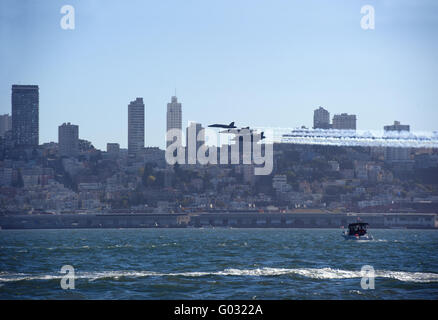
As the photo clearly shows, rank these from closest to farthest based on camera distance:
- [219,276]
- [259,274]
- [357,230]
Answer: [219,276] → [259,274] → [357,230]

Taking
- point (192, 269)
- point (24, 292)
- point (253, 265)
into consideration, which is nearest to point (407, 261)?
point (253, 265)

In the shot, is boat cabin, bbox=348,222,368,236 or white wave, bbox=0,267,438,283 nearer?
white wave, bbox=0,267,438,283

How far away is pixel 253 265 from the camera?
2608 inches

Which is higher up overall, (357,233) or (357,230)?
(357,230)

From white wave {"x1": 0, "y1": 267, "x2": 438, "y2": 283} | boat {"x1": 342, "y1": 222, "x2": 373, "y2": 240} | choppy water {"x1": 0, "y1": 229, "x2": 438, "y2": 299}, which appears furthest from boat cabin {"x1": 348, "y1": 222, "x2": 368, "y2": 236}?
white wave {"x1": 0, "y1": 267, "x2": 438, "y2": 283}

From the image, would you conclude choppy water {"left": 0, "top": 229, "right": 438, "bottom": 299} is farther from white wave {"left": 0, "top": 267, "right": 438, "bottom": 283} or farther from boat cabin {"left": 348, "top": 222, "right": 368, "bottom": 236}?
boat cabin {"left": 348, "top": 222, "right": 368, "bottom": 236}

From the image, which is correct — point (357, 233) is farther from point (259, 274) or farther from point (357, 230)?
point (259, 274)

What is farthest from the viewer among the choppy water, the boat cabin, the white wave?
the boat cabin

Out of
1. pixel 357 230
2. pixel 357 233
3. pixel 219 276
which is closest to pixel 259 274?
pixel 219 276

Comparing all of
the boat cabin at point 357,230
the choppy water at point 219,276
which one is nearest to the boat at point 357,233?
the boat cabin at point 357,230

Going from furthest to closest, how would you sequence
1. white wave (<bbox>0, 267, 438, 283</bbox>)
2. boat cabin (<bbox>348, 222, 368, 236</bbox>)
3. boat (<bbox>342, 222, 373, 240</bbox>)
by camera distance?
boat cabin (<bbox>348, 222, 368, 236</bbox>), boat (<bbox>342, 222, 373, 240</bbox>), white wave (<bbox>0, 267, 438, 283</bbox>)

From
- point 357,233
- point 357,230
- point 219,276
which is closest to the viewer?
point 219,276

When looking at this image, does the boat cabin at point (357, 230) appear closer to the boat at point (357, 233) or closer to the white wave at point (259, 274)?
the boat at point (357, 233)
